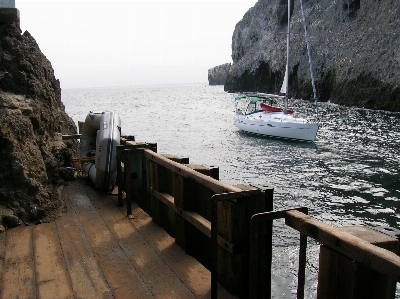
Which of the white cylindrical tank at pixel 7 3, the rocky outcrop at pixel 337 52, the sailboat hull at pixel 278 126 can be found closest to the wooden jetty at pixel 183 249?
the white cylindrical tank at pixel 7 3

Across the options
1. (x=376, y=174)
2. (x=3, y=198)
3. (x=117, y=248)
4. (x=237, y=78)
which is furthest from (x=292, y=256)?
(x=237, y=78)

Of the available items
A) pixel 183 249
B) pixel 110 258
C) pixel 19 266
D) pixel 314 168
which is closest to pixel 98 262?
pixel 110 258

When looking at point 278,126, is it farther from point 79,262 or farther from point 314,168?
point 79,262

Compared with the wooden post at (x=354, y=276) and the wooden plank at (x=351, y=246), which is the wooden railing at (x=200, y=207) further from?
the wooden post at (x=354, y=276)

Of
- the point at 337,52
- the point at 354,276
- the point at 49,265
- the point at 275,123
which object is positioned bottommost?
the point at 275,123

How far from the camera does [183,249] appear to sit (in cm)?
439

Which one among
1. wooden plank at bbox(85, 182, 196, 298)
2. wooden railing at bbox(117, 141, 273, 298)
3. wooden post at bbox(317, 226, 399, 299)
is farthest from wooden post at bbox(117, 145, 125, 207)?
wooden post at bbox(317, 226, 399, 299)

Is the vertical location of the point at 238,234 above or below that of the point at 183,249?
above

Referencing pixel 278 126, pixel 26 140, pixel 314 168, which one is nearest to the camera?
pixel 26 140

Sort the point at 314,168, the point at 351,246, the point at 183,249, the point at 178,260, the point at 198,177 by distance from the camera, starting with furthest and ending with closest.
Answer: the point at 314,168, the point at 183,249, the point at 178,260, the point at 198,177, the point at 351,246

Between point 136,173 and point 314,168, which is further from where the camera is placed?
point 314,168

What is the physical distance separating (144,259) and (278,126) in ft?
85.0

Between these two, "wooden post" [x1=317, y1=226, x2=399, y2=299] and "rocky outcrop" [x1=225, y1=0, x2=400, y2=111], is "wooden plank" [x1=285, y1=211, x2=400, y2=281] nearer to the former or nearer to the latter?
"wooden post" [x1=317, y1=226, x2=399, y2=299]

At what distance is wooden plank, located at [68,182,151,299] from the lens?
11.8ft
